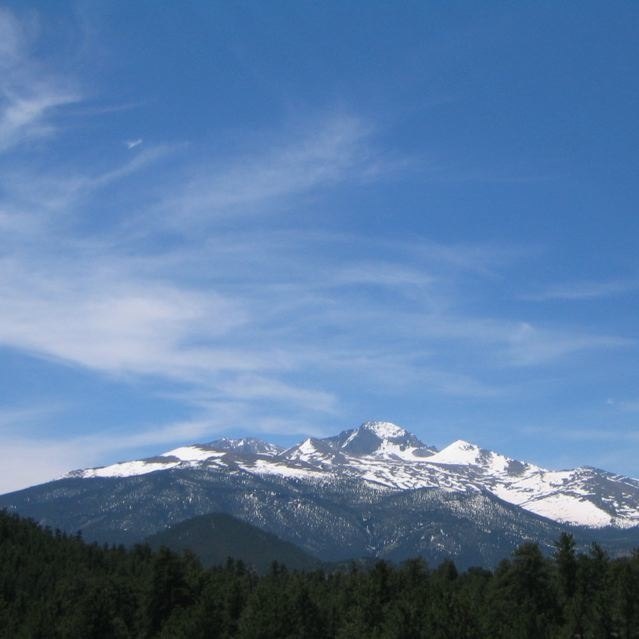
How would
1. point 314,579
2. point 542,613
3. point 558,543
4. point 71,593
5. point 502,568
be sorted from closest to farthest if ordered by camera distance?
1. point 542,613
2. point 558,543
3. point 502,568
4. point 71,593
5. point 314,579

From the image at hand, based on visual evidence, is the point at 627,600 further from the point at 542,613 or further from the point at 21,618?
the point at 21,618

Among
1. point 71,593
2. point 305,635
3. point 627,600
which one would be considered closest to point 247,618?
point 305,635

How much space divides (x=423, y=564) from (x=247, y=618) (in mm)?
54115

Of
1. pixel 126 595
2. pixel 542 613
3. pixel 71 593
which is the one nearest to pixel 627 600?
pixel 542 613

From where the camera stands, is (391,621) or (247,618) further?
(247,618)

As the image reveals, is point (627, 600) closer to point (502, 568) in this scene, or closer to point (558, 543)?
point (558, 543)

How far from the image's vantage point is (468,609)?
4117 inches

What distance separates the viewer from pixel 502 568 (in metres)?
145

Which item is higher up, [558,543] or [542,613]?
[558,543]

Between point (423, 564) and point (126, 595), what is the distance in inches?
2111

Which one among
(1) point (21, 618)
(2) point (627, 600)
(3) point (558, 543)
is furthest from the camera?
(1) point (21, 618)

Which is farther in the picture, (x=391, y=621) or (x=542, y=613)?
(x=542, y=613)

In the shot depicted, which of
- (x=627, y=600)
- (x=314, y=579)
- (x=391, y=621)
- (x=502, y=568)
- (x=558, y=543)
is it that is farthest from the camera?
(x=314, y=579)

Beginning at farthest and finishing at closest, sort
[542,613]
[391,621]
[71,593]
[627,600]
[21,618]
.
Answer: [71,593] → [21,618] → [542,613] → [627,600] → [391,621]
